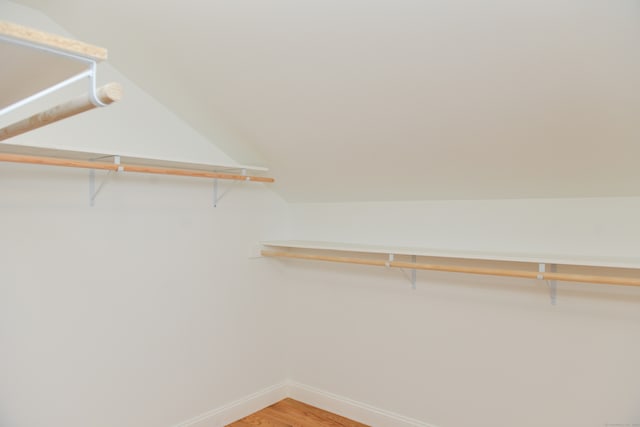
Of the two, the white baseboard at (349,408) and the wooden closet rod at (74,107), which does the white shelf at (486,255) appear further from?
the wooden closet rod at (74,107)

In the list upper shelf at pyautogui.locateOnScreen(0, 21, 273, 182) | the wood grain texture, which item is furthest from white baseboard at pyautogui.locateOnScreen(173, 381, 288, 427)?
the wood grain texture

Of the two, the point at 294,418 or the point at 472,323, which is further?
the point at 294,418

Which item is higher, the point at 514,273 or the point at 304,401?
the point at 514,273

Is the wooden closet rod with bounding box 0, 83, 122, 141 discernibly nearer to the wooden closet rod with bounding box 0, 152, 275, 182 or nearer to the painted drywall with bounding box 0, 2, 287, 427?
the wooden closet rod with bounding box 0, 152, 275, 182

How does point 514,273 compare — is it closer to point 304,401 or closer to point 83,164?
point 304,401

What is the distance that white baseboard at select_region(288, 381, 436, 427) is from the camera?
310 centimetres

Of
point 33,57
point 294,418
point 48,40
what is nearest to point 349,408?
point 294,418

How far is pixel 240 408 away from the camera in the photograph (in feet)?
11.0

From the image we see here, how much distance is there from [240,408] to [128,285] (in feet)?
4.12

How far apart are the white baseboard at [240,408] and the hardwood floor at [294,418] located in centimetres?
Result: 4

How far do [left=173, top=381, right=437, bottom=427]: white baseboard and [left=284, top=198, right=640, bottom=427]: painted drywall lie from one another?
5 cm

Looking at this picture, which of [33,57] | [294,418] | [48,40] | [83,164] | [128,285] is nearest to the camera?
[48,40]

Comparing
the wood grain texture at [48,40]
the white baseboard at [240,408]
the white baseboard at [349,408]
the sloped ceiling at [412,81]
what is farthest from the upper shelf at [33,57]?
the white baseboard at [349,408]

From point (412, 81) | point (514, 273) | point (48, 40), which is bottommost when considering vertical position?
point (514, 273)
